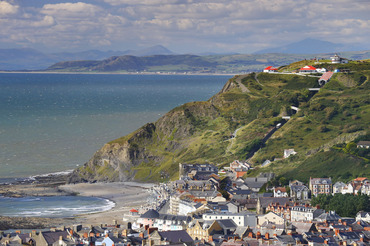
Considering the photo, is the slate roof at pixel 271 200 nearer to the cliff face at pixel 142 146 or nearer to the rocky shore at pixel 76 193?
the rocky shore at pixel 76 193

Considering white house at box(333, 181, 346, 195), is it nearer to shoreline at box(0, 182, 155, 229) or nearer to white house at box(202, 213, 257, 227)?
white house at box(202, 213, 257, 227)

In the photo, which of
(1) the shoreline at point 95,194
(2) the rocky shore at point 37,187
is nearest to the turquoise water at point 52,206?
(1) the shoreline at point 95,194

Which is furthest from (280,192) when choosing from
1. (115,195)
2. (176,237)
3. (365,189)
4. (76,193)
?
(76,193)

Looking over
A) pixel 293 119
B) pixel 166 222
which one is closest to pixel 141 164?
pixel 293 119

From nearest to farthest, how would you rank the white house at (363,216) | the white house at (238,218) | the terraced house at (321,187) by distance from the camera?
the white house at (238,218)
the white house at (363,216)
the terraced house at (321,187)

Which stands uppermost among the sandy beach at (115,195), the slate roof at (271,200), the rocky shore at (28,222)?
the slate roof at (271,200)

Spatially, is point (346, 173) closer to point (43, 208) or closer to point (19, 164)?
point (43, 208)

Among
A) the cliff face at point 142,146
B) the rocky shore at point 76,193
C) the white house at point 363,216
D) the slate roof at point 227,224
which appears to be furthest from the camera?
the cliff face at point 142,146
